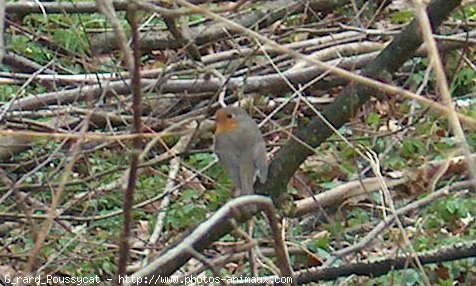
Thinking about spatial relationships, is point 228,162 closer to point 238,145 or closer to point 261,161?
point 238,145

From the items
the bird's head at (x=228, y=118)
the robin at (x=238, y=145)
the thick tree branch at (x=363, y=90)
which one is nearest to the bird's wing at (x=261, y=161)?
the robin at (x=238, y=145)

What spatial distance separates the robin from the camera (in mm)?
3554

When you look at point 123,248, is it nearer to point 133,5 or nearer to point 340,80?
point 133,5

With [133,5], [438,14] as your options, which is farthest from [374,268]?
[133,5]

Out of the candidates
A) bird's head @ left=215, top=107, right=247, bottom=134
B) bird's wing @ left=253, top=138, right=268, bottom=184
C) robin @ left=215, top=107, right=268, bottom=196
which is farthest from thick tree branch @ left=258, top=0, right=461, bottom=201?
bird's head @ left=215, top=107, right=247, bottom=134

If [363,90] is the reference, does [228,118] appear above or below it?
above

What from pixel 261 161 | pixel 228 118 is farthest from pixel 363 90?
pixel 228 118

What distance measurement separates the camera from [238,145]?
3777mm

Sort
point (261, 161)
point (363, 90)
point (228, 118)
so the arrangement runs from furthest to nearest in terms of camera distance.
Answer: point (228, 118)
point (261, 161)
point (363, 90)

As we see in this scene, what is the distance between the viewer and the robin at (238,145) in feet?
11.7

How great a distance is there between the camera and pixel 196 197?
4.05 meters

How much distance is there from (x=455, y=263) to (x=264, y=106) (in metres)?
0.99

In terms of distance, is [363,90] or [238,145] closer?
[363,90]

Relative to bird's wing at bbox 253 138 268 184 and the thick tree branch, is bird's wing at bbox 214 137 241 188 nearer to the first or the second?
bird's wing at bbox 253 138 268 184
